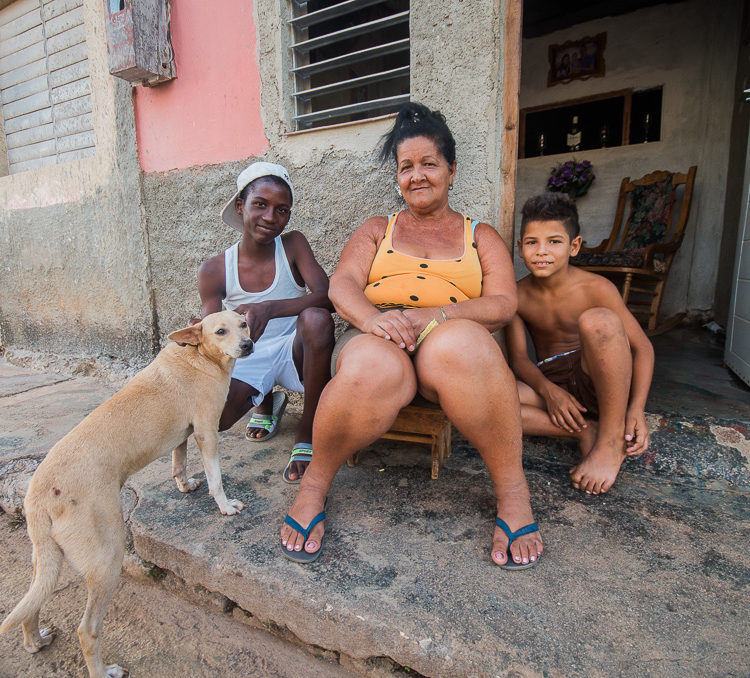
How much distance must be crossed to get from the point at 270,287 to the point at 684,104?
199 inches

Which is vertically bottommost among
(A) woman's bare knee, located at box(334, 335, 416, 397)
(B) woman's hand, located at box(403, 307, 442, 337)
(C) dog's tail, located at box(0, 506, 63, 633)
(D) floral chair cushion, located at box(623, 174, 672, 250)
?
(C) dog's tail, located at box(0, 506, 63, 633)

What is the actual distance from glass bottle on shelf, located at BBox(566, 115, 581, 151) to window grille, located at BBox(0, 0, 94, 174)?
5161 mm

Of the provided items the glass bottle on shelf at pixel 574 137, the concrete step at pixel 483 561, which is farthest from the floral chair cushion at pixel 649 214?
the concrete step at pixel 483 561

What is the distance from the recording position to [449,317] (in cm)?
175

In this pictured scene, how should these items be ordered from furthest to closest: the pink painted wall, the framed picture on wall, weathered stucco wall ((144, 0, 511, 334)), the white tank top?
the framed picture on wall < the pink painted wall < the white tank top < weathered stucco wall ((144, 0, 511, 334))

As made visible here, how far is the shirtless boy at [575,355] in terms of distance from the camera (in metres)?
1.88

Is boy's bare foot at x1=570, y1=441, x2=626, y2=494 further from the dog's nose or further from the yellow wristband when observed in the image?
the dog's nose

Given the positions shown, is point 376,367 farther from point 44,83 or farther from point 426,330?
point 44,83

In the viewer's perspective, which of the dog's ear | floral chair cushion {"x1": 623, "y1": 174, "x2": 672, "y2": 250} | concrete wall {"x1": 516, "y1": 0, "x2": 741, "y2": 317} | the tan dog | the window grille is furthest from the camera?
floral chair cushion {"x1": 623, "y1": 174, "x2": 672, "y2": 250}

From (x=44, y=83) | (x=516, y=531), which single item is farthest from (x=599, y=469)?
(x=44, y=83)

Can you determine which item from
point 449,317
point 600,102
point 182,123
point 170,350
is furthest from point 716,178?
point 170,350

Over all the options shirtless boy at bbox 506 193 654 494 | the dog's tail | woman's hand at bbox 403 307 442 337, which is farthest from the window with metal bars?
the dog's tail

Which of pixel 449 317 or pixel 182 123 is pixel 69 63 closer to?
pixel 182 123

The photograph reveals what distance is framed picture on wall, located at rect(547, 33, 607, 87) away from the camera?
17.6ft
